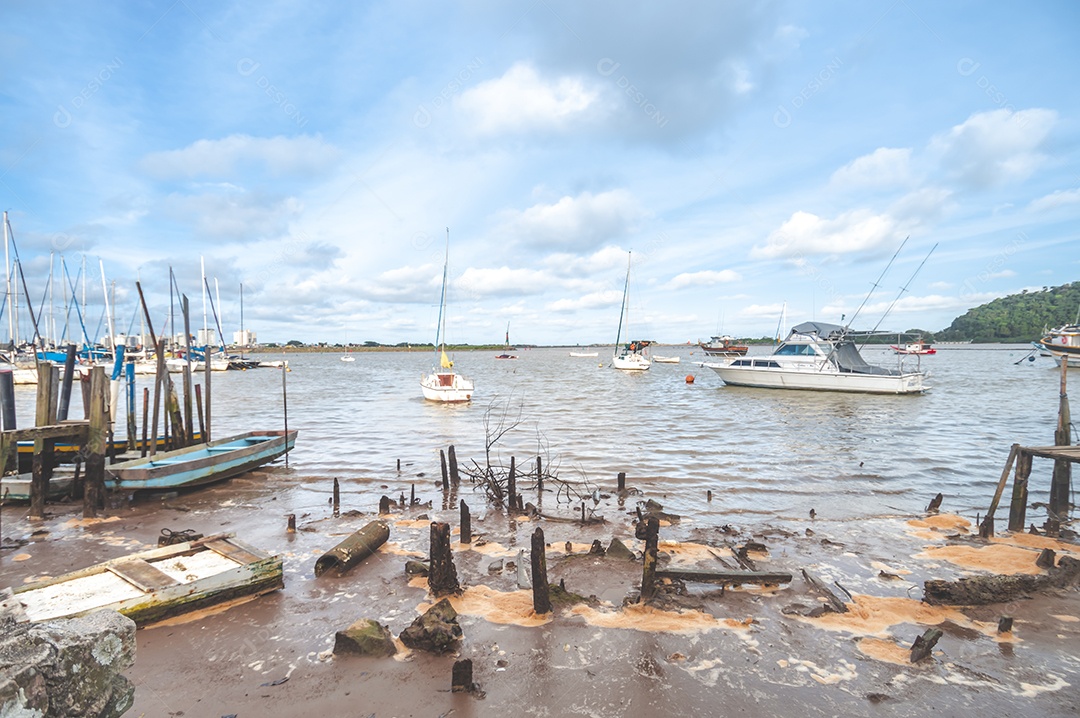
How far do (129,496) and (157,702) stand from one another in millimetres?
9004

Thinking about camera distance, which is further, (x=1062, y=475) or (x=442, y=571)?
(x=1062, y=475)

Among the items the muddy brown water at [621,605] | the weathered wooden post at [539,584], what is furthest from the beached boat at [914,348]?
the weathered wooden post at [539,584]

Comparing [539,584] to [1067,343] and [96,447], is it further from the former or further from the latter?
[1067,343]

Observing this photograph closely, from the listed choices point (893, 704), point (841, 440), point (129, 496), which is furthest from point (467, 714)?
point (841, 440)

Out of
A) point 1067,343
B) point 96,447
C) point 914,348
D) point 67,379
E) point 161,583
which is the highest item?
point 1067,343

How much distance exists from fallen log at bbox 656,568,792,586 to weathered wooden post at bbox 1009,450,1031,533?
5.71 meters

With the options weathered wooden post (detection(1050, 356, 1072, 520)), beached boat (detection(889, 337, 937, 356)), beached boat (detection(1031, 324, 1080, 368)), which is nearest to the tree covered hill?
beached boat (detection(889, 337, 937, 356))

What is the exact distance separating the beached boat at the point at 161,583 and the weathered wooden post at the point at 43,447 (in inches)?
225

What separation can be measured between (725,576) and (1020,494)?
671 centimetres

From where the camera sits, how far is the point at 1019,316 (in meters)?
129

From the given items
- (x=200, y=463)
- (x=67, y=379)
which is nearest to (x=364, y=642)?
(x=200, y=463)

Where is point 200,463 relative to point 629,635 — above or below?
above

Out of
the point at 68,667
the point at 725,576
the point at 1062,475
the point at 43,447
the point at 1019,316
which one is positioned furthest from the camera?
the point at 1019,316

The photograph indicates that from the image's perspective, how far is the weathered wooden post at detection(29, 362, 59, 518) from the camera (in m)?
11.1
